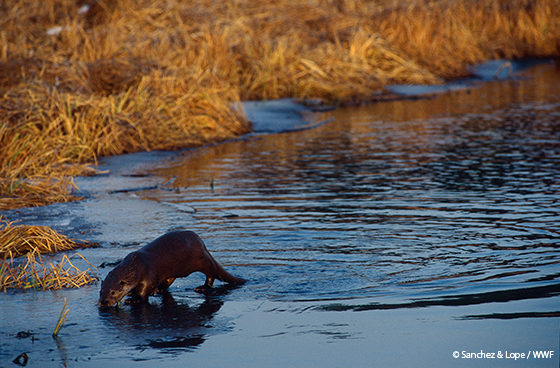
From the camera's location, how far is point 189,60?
554 inches

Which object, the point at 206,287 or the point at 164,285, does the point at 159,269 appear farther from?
the point at 206,287

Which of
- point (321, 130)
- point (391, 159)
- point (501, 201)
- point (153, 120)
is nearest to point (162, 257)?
point (501, 201)

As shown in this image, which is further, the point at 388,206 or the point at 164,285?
the point at 388,206

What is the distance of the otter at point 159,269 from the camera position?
4.53 metres

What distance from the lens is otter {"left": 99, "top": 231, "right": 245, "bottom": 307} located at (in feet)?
14.9

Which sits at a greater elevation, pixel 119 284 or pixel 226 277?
pixel 119 284

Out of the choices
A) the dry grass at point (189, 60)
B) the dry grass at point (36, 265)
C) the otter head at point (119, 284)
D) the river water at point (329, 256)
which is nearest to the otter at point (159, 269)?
the otter head at point (119, 284)

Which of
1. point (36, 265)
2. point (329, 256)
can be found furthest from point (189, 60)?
point (329, 256)

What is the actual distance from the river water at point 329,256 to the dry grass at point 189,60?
711mm

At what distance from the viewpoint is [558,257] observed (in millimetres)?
5355

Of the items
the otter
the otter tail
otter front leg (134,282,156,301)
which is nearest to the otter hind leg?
the otter

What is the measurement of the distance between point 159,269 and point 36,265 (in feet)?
4.64

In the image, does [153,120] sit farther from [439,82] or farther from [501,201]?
[439,82]

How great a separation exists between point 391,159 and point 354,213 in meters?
3.13
